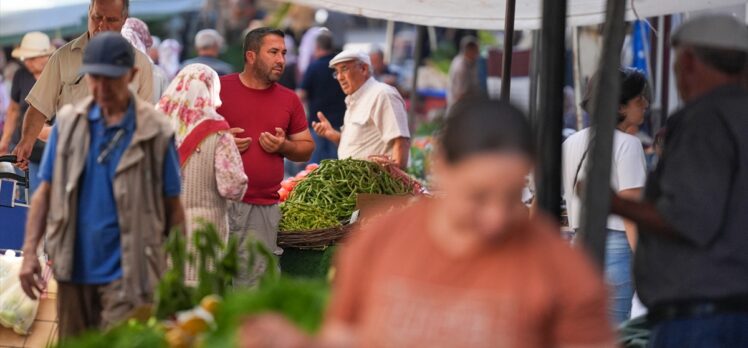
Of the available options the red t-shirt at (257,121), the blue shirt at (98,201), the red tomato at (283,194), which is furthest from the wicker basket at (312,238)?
the blue shirt at (98,201)

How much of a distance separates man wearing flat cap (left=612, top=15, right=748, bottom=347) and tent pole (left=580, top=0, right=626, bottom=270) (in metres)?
0.09

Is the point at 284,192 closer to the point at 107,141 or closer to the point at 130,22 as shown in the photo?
the point at 130,22

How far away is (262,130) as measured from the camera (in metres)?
8.60

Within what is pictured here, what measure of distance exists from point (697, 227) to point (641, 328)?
5.32ft

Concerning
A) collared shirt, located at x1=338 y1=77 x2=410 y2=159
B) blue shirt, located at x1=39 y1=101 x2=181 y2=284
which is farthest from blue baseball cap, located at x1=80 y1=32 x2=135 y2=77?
collared shirt, located at x1=338 y1=77 x2=410 y2=159

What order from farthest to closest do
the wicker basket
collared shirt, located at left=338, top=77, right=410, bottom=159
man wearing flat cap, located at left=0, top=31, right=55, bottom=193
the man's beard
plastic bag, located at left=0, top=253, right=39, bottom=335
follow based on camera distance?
man wearing flat cap, located at left=0, top=31, right=55, bottom=193
collared shirt, located at left=338, top=77, right=410, bottom=159
the wicker basket
the man's beard
plastic bag, located at left=0, top=253, right=39, bottom=335

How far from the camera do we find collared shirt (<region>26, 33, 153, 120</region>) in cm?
817

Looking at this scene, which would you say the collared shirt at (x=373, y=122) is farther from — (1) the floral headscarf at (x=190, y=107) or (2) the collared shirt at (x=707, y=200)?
(2) the collared shirt at (x=707, y=200)

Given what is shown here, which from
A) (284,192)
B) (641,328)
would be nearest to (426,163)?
(284,192)

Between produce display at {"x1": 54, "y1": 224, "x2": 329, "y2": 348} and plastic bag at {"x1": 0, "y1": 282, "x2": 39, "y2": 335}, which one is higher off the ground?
produce display at {"x1": 54, "y1": 224, "x2": 329, "y2": 348}

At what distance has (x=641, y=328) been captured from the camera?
20.1 ft

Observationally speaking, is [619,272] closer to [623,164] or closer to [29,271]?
[623,164]

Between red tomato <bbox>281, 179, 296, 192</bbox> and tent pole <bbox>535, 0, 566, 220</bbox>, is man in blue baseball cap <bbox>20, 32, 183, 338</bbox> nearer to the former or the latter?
tent pole <bbox>535, 0, 566, 220</bbox>

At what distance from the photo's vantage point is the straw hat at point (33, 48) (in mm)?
13614
